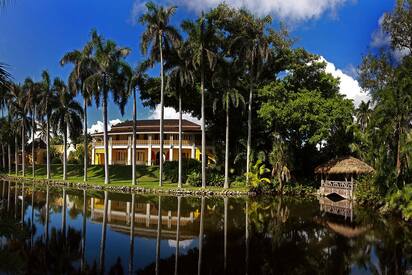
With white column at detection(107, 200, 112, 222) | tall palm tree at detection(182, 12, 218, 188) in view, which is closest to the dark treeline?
tall palm tree at detection(182, 12, 218, 188)

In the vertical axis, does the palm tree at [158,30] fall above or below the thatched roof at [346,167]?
above

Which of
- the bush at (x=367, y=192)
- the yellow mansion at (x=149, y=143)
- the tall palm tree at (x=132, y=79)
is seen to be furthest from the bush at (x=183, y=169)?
the bush at (x=367, y=192)

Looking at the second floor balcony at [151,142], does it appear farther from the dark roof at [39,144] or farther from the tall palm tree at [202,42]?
the tall palm tree at [202,42]

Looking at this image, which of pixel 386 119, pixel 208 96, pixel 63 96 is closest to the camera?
pixel 386 119

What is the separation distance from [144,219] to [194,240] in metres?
5.46

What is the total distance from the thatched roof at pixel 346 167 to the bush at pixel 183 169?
13.7 meters

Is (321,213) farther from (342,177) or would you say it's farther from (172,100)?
(172,100)

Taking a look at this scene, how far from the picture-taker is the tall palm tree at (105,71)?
40.2 metres

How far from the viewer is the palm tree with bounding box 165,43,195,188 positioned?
37531mm

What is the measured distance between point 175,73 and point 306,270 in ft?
93.4

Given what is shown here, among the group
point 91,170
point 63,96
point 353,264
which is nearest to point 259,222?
point 353,264

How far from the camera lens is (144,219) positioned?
20.8 meters

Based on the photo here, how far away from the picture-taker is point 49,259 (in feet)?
40.1

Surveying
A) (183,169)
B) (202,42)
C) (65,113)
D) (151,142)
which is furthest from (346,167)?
(151,142)
